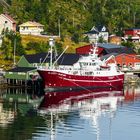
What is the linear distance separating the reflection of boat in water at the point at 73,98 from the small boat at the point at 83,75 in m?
1.13

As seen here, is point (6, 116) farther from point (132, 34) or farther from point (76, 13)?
point (132, 34)

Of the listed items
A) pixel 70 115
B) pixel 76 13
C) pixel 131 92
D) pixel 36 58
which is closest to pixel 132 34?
pixel 76 13

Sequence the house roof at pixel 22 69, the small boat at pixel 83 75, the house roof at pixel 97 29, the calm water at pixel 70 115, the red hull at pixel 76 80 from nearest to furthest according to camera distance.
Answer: the calm water at pixel 70 115 → the red hull at pixel 76 80 → the small boat at pixel 83 75 → the house roof at pixel 22 69 → the house roof at pixel 97 29

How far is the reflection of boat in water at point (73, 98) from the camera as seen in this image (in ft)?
165

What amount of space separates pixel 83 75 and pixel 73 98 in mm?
8162

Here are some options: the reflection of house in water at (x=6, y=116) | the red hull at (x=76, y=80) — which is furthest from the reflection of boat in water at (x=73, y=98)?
the reflection of house in water at (x=6, y=116)

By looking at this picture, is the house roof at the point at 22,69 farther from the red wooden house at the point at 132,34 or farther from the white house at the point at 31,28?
the red wooden house at the point at 132,34

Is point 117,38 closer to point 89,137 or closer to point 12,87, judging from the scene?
point 12,87

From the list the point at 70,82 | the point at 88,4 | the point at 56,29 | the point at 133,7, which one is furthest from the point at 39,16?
the point at 70,82

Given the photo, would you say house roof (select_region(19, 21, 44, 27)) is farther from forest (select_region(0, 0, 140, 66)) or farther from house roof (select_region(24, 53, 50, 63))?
house roof (select_region(24, 53, 50, 63))

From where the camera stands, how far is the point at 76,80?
2486 inches

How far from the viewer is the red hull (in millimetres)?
61188

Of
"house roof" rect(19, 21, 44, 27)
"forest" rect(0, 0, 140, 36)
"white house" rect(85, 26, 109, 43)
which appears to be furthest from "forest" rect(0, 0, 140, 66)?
"house roof" rect(19, 21, 44, 27)

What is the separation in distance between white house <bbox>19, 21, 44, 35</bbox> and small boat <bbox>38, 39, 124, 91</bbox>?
18.3 metres
